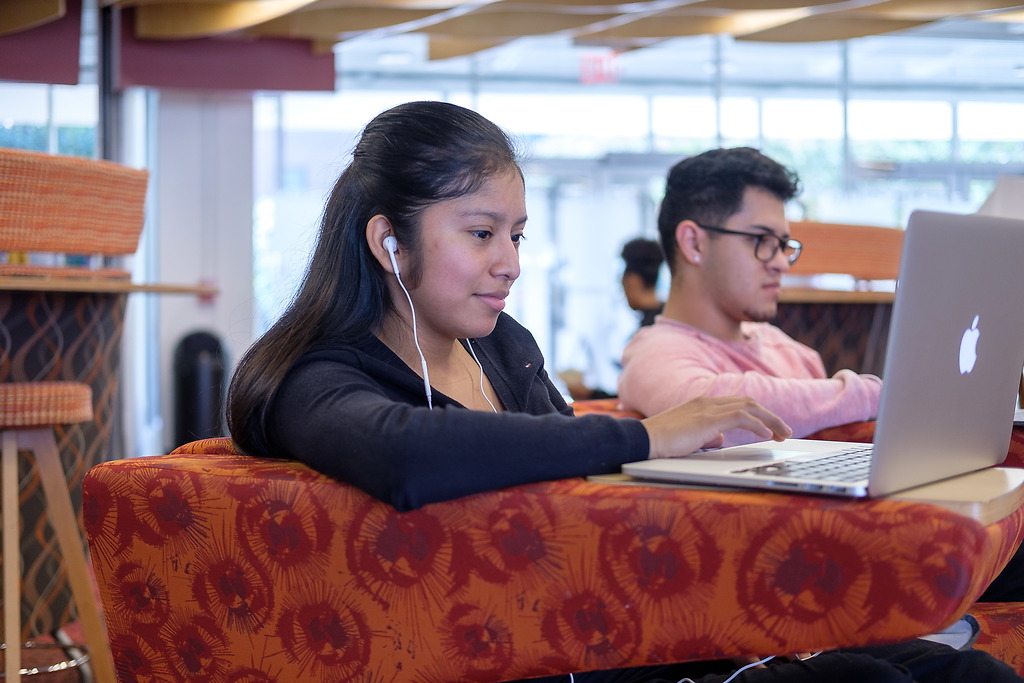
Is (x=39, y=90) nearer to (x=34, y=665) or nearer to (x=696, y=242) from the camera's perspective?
(x=34, y=665)

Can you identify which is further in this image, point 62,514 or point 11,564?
point 62,514

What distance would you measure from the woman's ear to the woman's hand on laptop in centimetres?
123

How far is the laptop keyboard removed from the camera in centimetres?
100

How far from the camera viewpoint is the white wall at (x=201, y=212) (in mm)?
6770

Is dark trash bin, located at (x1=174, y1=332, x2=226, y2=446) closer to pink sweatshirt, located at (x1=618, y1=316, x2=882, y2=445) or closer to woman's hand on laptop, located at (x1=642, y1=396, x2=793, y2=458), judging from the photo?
pink sweatshirt, located at (x1=618, y1=316, x2=882, y2=445)

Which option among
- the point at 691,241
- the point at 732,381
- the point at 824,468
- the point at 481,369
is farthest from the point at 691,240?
the point at 824,468

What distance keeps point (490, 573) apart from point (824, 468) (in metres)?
0.36

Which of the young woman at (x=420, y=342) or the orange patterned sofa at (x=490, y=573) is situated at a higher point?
the young woman at (x=420, y=342)

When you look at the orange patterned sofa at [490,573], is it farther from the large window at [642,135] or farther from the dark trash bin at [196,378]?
the large window at [642,135]

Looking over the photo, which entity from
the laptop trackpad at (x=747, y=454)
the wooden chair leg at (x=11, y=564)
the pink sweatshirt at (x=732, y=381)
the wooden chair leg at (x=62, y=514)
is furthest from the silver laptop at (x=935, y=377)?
the wooden chair leg at (x=62, y=514)

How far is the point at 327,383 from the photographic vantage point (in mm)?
1151

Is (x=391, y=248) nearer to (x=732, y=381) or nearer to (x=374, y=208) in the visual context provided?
(x=374, y=208)

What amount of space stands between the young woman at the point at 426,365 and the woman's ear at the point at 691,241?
2.96 feet

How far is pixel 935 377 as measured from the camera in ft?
3.22
